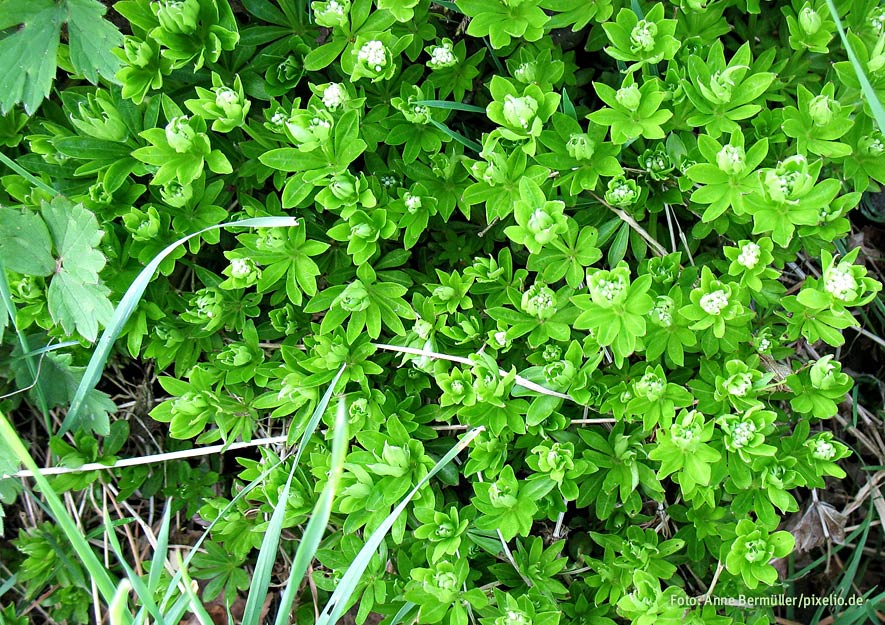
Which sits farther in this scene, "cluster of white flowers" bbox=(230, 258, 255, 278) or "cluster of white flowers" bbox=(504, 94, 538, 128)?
"cluster of white flowers" bbox=(230, 258, 255, 278)

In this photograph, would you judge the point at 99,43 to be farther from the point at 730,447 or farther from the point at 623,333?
the point at 730,447

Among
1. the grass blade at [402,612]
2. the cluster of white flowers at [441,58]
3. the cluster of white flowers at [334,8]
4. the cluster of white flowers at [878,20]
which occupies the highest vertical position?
the cluster of white flowers at [334,8]

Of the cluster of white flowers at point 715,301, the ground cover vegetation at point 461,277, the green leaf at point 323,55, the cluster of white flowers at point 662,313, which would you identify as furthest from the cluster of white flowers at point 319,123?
the cluster of white flowers at point 715,301

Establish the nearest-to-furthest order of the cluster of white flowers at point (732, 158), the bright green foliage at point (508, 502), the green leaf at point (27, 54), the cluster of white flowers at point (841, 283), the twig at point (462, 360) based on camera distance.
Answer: the cluster of white flowers at point (841, 283)
the cluster of white flowers at point (732, 158)
the bright green foliage at point (508, 502)
the twig at point (462, 360)
the green leaf at point (27, 54)

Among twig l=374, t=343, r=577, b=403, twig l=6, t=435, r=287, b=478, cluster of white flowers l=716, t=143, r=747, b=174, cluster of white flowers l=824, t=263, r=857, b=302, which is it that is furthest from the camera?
twig l=6, t=435, r=287, b=478

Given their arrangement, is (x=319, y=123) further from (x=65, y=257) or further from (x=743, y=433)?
(x=743, y=433)

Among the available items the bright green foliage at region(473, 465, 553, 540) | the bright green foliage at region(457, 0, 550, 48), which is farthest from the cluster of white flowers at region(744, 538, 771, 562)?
the bright green foliage at region(457, 0, 550, 48)

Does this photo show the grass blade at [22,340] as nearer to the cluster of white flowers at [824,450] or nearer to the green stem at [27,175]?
the green stem at [27,175]

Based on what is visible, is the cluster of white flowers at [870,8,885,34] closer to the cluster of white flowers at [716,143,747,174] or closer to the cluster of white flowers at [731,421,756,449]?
the cluster of white flowers at [716,143,747,174]

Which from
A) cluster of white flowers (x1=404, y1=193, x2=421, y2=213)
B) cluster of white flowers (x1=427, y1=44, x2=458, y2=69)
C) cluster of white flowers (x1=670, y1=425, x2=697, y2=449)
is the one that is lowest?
cluster of white flowers (x1=670, y1=425, x2=697, y2=449)
